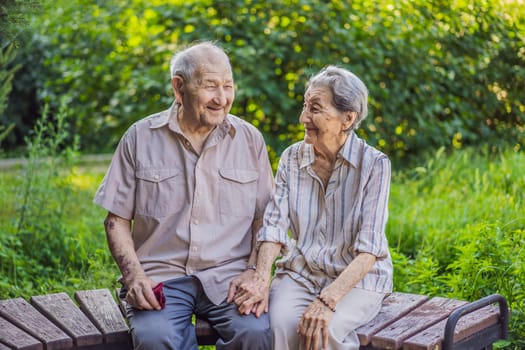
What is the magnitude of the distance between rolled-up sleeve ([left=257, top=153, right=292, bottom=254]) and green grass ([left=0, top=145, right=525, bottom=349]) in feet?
3.55

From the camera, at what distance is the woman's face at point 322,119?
3.21m

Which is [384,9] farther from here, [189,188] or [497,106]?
[189,188]

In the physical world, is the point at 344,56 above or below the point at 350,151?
above

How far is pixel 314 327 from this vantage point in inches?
117

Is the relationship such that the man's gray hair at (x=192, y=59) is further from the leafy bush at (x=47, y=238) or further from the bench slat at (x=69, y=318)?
the leafy bush at (x=47, y=238)

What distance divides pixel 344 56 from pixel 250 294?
4152mm

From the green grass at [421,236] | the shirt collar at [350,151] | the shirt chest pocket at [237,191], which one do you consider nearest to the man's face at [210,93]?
the shirt chest pocket at [237,191]

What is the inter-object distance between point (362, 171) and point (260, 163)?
18.7 inches

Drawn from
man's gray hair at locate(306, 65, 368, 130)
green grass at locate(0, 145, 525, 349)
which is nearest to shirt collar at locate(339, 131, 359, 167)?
man's gray hair at locate(306, 65, 368, 130)

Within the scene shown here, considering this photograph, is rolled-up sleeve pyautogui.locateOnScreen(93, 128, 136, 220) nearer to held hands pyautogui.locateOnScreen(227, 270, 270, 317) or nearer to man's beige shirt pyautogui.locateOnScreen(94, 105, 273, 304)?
man's beige shirt pyautogui.locateOnScreen(94, 105, 273, 304)

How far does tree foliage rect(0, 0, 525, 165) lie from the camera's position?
6727 mm

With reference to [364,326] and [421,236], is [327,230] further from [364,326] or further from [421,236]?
[421,236]

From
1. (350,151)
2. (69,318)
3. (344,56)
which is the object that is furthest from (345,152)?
(344,56)

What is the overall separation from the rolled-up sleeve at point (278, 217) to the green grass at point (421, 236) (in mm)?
1082
